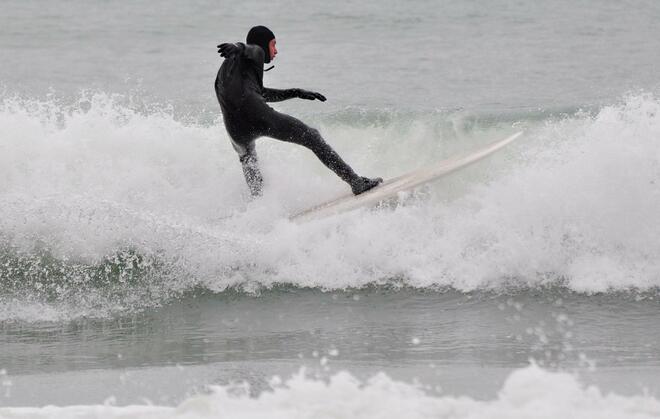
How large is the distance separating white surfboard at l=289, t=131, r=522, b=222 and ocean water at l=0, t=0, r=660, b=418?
0.35 ft

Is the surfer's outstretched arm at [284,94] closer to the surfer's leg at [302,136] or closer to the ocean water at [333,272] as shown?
the surfer's leg at [302,136]

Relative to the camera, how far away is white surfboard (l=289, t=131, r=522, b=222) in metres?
8.20

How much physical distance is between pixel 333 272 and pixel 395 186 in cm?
84

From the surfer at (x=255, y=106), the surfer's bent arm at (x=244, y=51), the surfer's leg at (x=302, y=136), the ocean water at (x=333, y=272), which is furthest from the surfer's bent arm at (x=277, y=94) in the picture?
the ocean water at (x=333, y=272)

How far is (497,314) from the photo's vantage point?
716 cm

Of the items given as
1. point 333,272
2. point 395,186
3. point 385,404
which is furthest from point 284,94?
point 385,404

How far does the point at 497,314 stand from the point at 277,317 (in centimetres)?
146

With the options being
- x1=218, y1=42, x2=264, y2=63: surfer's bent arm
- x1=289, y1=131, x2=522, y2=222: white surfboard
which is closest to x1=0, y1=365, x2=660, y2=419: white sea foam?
x1=289, y1=131, x2=522, y2=222: white surfboard

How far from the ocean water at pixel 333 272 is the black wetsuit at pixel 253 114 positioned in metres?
0.47

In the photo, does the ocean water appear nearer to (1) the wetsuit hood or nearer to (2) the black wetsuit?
(2) the black wetsuit

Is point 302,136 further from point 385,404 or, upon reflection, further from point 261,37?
point 385,404

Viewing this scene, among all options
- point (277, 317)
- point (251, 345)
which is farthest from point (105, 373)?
point (277, 317)

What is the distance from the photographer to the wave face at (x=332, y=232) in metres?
7.84

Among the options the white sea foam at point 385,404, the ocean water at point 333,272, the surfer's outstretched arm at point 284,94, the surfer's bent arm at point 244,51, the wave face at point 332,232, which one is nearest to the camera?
the white sea foam at point 385,404
